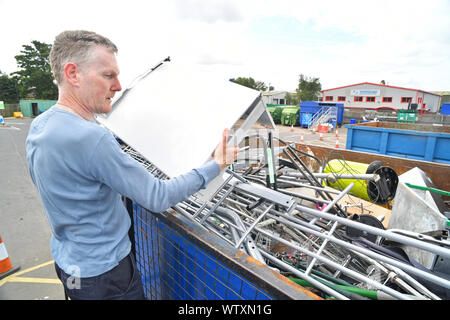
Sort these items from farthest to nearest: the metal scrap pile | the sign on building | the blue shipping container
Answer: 1. the sign on building
2. the blue shipping container
3. the metal scrap pile

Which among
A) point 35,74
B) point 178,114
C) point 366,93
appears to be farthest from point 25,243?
point 35,74

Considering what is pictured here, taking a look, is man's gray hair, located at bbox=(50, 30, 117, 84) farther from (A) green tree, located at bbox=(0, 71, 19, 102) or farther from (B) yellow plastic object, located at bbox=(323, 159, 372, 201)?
(A) green tree, located at bbox=(0, 71, 19, 102)

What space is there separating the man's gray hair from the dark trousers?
1.00 metres

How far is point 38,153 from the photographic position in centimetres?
109

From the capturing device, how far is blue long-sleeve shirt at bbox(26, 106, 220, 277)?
1.03 m

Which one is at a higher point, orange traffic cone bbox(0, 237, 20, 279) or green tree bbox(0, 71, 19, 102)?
green tree bbox(0, 71, 19, 102)

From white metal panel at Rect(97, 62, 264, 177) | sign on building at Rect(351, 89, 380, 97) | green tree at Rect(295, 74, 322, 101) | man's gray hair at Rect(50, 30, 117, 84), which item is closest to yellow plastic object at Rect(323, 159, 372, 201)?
white metal panel at Rect(97, 62, 264, 177)

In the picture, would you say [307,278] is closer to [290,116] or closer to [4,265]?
[4,265]

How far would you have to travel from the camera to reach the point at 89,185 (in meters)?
1.14

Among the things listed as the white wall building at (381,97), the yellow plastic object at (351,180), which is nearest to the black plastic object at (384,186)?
the yellow plastic object at (351,180)

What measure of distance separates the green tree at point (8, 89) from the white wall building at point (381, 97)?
5099 centimetres

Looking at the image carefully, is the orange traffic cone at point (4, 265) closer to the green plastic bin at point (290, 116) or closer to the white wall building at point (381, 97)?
the green plastic bin at point (290, 116)

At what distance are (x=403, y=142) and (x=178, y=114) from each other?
5630 mm

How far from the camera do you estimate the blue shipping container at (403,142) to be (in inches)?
188
